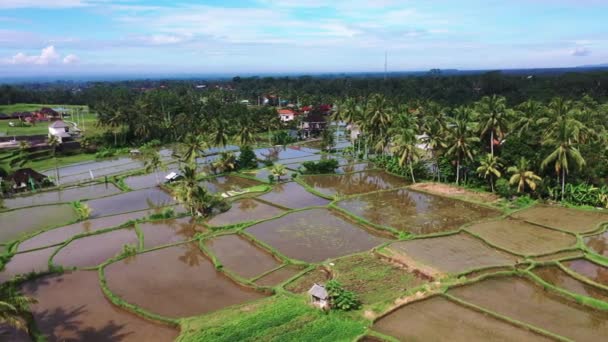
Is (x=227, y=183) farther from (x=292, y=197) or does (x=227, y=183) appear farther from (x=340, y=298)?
(x=340, y=298)

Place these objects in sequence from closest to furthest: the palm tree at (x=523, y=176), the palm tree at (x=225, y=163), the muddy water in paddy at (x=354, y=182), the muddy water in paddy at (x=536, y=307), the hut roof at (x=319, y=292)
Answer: the muddy water in paddy at (x=536, y=307) → the hut roof at (x=319, y=292) → the palm tree at (x=523, y=176) → the muddy water in paddy at (x=354, y=182) → the palm tree at (x=225, y=163)

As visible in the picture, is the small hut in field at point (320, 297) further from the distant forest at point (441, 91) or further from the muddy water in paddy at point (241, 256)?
the distant forest at point (441, 91)

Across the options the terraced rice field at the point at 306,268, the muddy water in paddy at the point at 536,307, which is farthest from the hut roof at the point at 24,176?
the muddy water in paddy at the point at 536,307

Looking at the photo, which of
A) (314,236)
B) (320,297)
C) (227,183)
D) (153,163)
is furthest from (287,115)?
(320,297)

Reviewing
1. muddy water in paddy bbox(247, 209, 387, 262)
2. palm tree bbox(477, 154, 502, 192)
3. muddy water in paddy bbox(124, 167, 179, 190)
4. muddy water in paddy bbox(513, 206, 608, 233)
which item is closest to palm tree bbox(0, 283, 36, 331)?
muddy water in paddy bbox(247, 209, 387, 262)

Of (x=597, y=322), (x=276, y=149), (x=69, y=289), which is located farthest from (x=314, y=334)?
(x=276, y=149)
